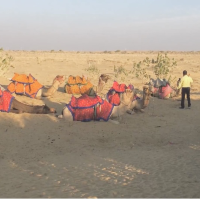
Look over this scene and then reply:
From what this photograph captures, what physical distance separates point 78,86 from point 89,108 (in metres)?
5.31

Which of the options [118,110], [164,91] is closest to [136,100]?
[118,110]

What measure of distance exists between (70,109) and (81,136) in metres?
1.25

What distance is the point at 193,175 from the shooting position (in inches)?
234

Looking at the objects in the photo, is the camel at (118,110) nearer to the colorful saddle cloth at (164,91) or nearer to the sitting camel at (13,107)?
the sitting camel at (13,107)

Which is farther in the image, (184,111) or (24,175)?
(184,111)

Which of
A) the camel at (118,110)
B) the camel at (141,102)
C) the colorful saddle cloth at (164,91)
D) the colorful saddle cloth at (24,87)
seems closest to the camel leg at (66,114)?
the camel at (118,110)

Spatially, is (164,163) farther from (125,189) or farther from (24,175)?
(24,175)

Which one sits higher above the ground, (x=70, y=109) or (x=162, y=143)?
(x=70, y=109)

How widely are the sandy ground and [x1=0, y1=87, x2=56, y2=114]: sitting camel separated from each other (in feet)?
0.87

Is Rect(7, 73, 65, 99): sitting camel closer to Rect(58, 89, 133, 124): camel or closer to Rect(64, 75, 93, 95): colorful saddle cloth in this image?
Rect(64, 75, 93, 95): colorful saddle cloth

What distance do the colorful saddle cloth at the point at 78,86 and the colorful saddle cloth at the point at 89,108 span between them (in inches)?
197

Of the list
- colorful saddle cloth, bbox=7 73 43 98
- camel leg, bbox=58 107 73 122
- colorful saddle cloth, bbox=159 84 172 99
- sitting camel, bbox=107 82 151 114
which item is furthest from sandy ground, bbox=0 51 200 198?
colorful saddle cloth, bbox=7 73 43 98

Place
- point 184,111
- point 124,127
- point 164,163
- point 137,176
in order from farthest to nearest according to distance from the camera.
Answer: point 184,111 < point 124,127 < point 164,163 < point 137,176

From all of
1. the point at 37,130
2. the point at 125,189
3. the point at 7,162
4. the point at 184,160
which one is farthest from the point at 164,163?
the point at 37,130
